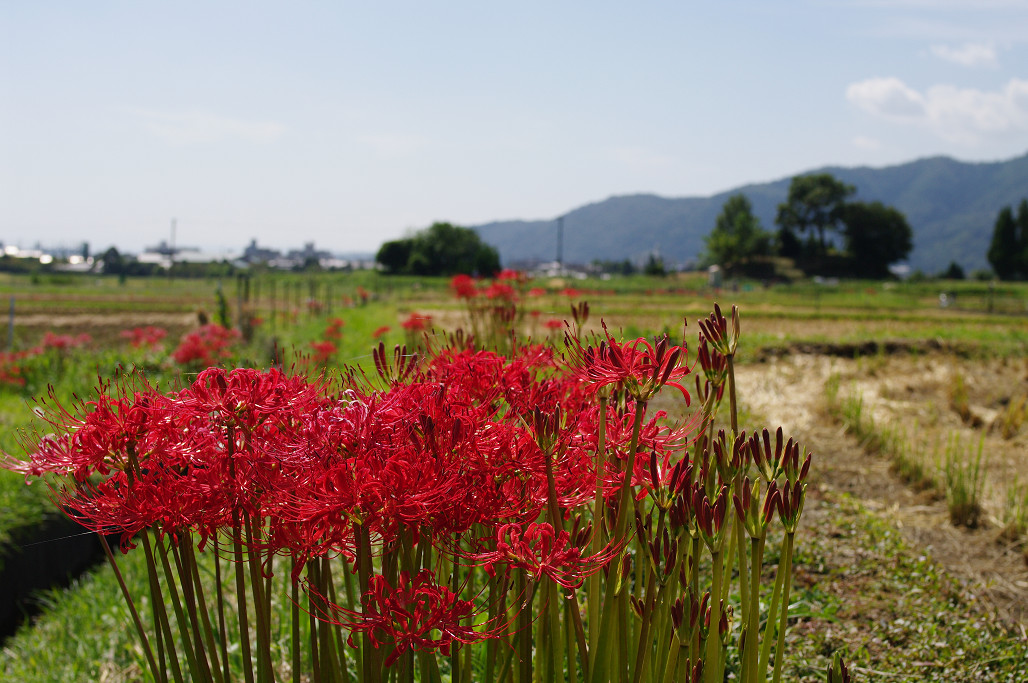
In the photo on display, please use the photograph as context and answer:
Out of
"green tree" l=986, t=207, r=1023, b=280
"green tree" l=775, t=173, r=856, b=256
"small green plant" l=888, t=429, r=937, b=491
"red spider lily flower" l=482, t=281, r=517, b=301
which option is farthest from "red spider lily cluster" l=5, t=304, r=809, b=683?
"green tree" l=775, t=173, r=856, b=256

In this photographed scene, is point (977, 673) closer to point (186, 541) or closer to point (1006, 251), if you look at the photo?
point (186, 541)

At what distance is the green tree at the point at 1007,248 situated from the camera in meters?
74.0

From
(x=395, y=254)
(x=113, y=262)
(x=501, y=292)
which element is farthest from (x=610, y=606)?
(x=395, y=254)

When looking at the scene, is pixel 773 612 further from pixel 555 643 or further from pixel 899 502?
pixel 899 502

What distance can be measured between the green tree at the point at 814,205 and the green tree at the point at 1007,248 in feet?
63.9

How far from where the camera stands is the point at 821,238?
90.3 meters

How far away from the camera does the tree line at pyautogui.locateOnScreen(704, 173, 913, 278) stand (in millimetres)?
84312

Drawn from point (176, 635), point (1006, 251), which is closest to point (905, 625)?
point (176, 635)

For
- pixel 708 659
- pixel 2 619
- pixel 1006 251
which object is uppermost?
pixel 1006 251

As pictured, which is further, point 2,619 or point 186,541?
point 2,619

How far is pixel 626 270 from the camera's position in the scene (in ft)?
344

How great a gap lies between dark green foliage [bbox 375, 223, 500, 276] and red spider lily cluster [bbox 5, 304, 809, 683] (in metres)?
70.7

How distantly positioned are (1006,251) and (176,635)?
294 feet

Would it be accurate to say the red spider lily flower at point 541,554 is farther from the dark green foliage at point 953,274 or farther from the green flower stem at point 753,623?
the dark green foliage at point 953,274
